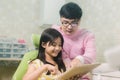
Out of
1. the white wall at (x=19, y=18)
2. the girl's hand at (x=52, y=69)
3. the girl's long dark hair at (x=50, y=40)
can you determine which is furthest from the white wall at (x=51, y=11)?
the girl's hand at (x=52, y=69)

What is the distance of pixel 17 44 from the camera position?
2.05 m

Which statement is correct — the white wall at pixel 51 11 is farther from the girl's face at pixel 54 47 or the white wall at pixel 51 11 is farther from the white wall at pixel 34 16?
the girl's face at pixel 54 47

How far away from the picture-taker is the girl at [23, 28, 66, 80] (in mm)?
1159

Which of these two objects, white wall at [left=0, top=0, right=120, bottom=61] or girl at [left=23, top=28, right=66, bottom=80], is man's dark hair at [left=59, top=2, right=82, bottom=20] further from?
white wall at [left=0, top=0, right=120, bottom=61]

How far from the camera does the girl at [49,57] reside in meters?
1.16

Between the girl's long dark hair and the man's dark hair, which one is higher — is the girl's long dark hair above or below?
below

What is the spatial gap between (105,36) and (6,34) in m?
0.95

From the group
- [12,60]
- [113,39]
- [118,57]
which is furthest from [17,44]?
[118,57]

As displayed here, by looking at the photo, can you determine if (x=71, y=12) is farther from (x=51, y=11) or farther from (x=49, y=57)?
(x=51, y=11)

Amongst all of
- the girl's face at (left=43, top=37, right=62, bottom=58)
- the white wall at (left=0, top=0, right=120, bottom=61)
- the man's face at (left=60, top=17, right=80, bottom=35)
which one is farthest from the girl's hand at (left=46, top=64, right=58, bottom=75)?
the white wall at (left=0, top=0, right=120, bottom=61)

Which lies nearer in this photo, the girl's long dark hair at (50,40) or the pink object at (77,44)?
the girl's long dark hair at (50,40)

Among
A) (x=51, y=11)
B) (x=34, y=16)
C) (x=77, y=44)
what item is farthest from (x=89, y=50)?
(x=34, y=16)

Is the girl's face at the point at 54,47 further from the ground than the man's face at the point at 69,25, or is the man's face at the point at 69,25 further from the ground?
the man's face at the point at 69,25

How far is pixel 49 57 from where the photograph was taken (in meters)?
1.27
